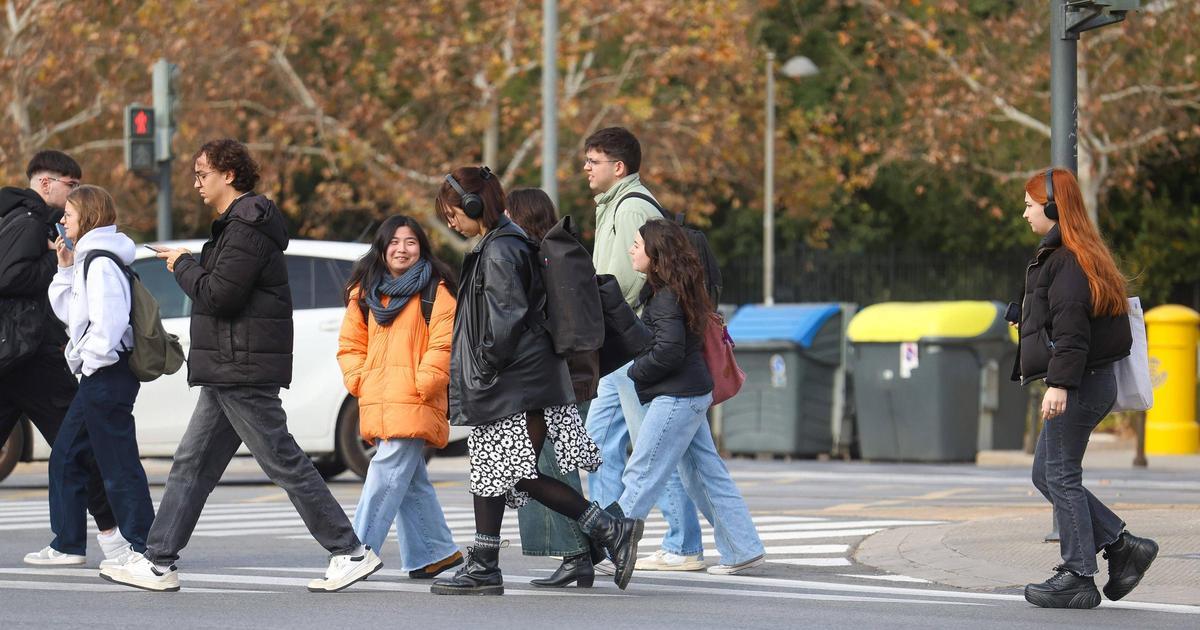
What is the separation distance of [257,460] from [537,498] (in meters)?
1.10

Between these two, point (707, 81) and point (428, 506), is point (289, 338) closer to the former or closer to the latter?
point (428, 506)

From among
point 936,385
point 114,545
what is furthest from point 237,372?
point 936,385

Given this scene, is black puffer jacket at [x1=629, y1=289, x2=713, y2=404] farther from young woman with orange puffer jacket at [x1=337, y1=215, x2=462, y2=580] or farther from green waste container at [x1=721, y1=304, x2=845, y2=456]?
green waste container at [x1=721, y1=304, x2=845, y2=456]

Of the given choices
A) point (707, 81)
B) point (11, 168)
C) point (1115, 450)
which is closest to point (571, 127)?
point (707, 81)

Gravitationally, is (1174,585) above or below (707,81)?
below

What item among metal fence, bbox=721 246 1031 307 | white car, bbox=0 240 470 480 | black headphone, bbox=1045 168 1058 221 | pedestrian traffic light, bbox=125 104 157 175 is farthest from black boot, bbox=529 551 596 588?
metal fence, bbox=721 246 1031 307

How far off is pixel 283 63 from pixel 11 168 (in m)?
3.96

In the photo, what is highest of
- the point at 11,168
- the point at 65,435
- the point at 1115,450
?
the point at 11,168

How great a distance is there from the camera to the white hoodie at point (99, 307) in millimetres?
8297

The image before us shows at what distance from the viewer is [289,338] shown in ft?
26.1

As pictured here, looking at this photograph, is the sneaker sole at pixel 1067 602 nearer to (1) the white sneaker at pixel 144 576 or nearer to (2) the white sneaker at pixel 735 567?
(2) the white sneaker at pixel 735 567

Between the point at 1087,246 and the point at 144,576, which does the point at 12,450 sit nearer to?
the point at 144,576

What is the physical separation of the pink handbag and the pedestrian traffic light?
9.89 metres

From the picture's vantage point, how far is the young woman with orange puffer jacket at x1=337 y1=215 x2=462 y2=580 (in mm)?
8070
